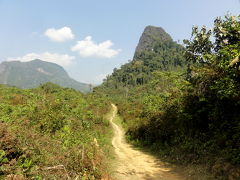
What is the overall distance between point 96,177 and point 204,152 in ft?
18.1

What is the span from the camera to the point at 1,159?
17.7 ft

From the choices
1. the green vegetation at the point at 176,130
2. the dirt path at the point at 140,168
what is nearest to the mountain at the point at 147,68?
the green vegetation at the point at 176,130

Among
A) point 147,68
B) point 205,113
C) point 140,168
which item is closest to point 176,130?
point 205,113

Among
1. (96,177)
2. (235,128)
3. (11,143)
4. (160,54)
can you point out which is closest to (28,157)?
(11,143)

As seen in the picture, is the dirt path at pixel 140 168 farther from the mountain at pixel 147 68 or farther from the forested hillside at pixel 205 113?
the mountain at pixel 147 68

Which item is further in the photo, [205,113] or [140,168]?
[205,113]

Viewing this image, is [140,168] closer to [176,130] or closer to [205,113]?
[176,130]

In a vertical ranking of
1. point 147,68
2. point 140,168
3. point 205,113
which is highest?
point 147,68

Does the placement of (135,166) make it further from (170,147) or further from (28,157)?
(28,157)

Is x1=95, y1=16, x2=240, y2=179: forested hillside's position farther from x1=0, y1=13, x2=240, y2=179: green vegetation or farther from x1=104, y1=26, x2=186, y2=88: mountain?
x1=104, y1=26, x2=186, y2=88: mountain

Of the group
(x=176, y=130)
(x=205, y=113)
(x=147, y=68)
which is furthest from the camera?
(x=147, y=68)

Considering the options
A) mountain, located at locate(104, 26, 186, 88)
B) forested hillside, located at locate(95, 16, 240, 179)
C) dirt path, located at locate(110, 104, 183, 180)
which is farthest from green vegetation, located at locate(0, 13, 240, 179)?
mountain, located at locate(104, 26, 186, 88)

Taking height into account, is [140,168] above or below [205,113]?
below

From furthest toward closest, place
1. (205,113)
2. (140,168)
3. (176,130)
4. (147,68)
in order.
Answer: (147,68), (176,130), (205,113), (140,168)
